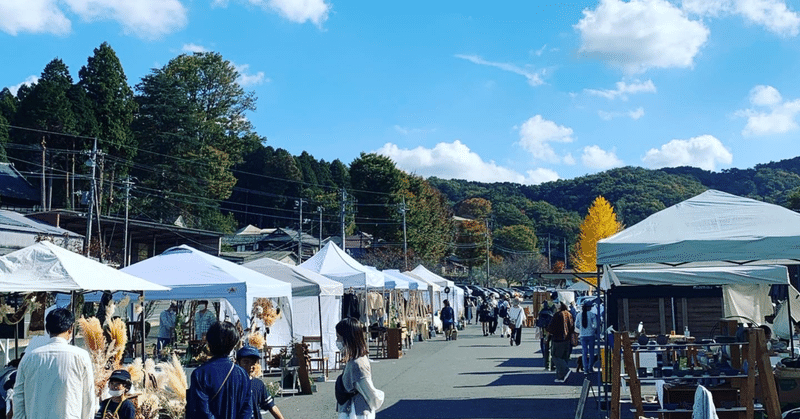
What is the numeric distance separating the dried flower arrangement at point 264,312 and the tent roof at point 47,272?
22.4 feet

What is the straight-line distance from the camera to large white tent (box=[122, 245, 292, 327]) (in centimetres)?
1374

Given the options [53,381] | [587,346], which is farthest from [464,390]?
[53,381]

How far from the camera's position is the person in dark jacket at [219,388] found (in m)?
4.80

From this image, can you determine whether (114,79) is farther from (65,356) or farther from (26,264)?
(65,356)

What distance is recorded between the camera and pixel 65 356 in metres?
5.48

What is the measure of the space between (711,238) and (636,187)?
111844mm

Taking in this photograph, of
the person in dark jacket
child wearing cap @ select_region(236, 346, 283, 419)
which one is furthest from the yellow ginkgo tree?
the person in dark jacket

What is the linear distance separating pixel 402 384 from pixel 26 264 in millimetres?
8202

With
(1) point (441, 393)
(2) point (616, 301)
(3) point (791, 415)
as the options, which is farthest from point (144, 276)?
(2) point (616, 301)

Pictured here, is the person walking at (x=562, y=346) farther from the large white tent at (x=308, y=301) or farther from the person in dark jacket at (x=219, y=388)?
the person in dark jacket at (x=219, y=388)

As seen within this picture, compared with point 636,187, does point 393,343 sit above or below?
below

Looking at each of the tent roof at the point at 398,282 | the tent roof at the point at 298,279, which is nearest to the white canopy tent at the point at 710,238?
the tent roof at the point at 298,279

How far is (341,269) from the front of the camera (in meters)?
21.8

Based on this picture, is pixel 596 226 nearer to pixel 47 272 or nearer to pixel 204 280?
pixel 204 280
